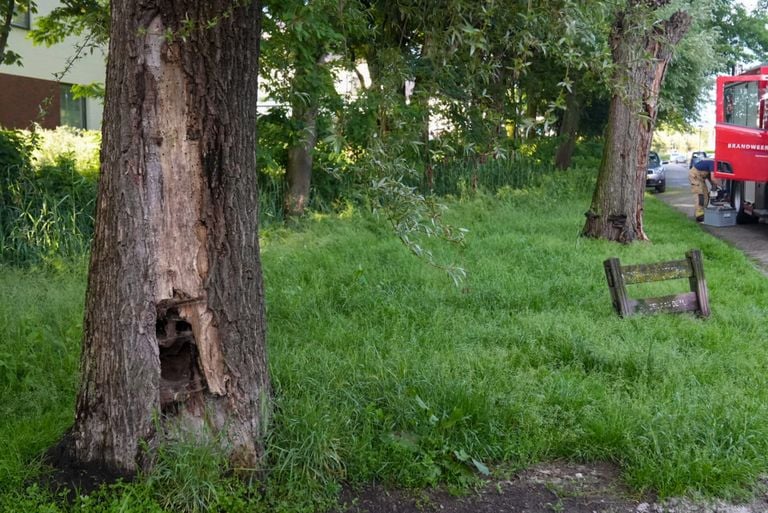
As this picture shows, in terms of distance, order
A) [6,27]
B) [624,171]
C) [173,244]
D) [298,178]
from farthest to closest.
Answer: [298,178] → [624,171] → [6,27] → [173,244]

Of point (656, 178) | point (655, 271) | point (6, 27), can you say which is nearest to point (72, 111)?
point (6, 27)

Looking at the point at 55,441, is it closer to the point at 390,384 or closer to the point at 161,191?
the point at 161,191

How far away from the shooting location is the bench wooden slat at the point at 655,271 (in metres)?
7.08

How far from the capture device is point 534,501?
4000 mm

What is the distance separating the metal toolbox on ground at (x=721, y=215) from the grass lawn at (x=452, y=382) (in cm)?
847

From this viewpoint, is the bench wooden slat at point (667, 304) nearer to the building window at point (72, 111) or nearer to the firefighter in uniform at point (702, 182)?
the firefighter in uniform at point (702, 182)

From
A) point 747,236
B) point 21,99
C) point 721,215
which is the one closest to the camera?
point 747,236

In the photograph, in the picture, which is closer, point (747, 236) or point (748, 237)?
point (748, 237)

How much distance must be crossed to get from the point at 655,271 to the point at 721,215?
437 inches

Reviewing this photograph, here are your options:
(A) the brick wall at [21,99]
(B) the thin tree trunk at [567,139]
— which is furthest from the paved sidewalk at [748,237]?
(A) the brick wall at [21,99]

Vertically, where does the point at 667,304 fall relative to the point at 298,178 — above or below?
below

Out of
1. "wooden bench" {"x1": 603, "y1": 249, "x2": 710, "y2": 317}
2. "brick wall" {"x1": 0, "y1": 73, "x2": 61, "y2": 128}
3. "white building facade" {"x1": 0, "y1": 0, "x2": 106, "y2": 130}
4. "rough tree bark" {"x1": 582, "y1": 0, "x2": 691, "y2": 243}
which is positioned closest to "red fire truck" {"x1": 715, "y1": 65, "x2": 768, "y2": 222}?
"rough tree bark" {"x1": 582, "y1": 0, "x2": 691, "y2": 243}

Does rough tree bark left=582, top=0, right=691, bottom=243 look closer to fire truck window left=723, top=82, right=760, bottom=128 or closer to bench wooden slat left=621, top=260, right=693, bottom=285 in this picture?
fire truck window left=723, top=82, right=760, bottom=128

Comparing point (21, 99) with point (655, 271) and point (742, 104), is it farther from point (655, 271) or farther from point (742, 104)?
point (655, 271)
